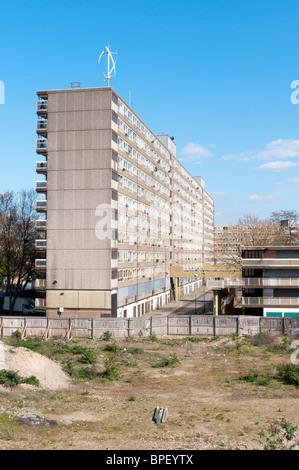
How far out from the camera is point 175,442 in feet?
59.0

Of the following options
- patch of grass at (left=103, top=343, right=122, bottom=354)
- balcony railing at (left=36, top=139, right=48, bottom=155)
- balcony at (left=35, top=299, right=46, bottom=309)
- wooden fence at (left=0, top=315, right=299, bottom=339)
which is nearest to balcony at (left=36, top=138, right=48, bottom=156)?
balcony railing at (left=36, top=139, right=48, bottom=155)

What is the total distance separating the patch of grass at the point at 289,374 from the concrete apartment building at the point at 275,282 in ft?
70.6

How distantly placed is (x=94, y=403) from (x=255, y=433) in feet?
28.6

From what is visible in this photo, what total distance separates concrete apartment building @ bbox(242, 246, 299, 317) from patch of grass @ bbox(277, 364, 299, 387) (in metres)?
21.5

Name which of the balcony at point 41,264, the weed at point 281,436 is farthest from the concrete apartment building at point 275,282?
the weed at point 281,436

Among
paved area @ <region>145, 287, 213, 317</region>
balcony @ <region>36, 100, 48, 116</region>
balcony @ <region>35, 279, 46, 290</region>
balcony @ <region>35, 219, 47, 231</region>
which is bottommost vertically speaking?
paved area @ <region>145, 287, 213, 317</region>

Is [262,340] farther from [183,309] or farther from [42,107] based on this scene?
[183,309]

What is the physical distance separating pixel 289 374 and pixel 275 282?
2417cm

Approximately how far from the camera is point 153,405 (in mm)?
23312

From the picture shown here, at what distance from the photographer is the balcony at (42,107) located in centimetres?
5257

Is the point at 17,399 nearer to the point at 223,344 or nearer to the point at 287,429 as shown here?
the point at 287,429

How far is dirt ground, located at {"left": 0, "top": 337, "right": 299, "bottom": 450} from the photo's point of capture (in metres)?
18.2

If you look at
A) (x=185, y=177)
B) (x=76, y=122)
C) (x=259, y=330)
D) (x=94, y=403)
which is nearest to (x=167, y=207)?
(x=185, y=177)

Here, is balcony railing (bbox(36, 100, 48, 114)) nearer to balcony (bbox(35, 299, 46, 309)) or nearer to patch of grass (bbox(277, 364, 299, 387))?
balcony (bbox(35, 299, 46, 309))
